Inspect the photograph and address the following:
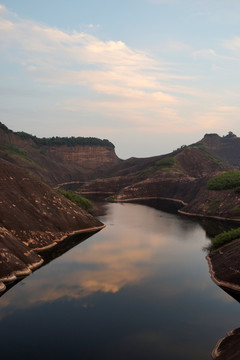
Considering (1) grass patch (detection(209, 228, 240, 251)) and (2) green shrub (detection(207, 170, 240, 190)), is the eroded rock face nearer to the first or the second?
(1) grass patch (detection(209, 228, 240, 251))

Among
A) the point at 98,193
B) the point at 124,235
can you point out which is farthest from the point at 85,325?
the point at 98,193

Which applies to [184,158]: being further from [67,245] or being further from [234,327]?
[234,327]

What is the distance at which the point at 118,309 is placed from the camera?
4100 cm

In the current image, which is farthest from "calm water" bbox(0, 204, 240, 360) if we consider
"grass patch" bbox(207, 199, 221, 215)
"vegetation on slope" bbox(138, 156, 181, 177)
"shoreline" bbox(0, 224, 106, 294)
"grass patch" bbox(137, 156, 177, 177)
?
"grass patch" bbox(137, 156, 177, 177)

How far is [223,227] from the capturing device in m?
93.1

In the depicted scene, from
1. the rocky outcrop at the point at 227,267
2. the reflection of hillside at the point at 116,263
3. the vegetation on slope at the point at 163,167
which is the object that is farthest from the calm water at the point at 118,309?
the vegetation on slope at the point at 163,167

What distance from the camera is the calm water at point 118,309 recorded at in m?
32.9

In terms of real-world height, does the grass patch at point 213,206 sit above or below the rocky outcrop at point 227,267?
above

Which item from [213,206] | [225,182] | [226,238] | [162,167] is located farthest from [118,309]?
[162,167]

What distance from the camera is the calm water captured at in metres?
32.9

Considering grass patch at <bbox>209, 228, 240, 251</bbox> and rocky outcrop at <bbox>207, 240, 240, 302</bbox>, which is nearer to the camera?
rocky outcrop at <bbox>207, 240, 240, 302</bbox>

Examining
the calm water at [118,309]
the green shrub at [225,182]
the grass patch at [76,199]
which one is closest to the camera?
the calm water at [118,309]

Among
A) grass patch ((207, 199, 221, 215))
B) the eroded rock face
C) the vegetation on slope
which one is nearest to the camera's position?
the eroded rock face

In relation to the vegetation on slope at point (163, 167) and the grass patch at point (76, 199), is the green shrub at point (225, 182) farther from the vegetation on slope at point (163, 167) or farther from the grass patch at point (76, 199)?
the vegetation on slope at point (163, 167)
